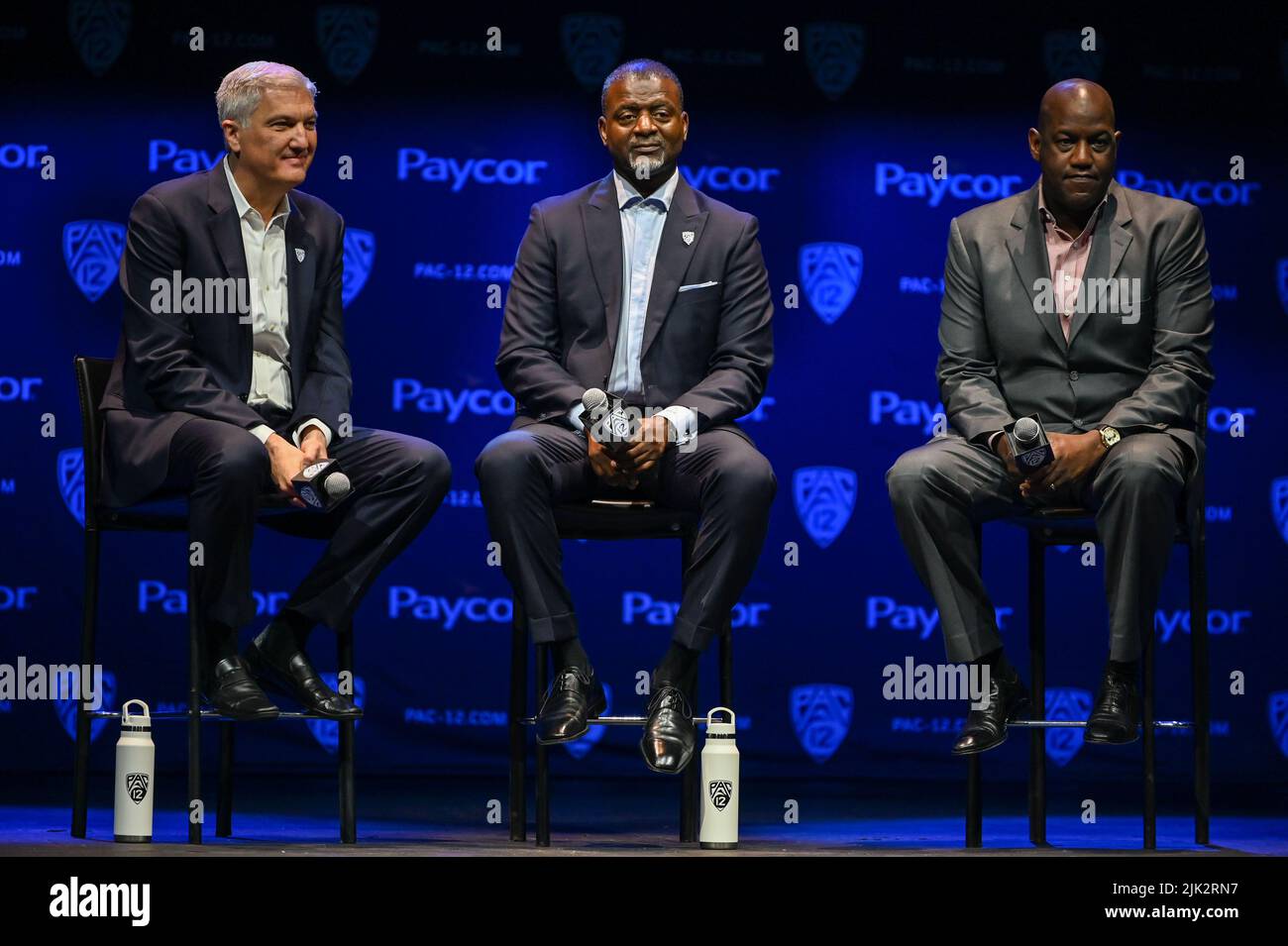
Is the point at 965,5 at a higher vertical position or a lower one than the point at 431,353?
higher

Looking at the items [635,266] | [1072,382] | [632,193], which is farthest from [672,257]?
[1072,382]

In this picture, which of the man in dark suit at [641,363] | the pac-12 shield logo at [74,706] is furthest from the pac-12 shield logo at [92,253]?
the man in dark suit at [641,363]

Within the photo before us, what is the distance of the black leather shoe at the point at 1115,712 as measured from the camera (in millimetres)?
4035

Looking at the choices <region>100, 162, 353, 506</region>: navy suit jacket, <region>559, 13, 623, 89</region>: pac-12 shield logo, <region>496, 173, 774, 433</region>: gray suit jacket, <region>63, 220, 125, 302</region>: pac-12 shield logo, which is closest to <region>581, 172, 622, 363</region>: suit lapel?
<region>496, 173, 774, 433</region>: gray suit jacket

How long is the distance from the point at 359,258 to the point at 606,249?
70.9 inches

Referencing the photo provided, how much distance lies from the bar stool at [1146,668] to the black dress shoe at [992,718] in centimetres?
5

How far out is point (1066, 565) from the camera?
6.22 meters

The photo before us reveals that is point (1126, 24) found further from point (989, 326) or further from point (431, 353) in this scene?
point (431, 353)

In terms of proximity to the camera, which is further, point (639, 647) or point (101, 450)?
point (639, 647)

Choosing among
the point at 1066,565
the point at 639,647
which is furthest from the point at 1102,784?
the point at 639,647

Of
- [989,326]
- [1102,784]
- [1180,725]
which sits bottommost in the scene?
[1102,784]

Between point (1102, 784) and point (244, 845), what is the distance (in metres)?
3.31
